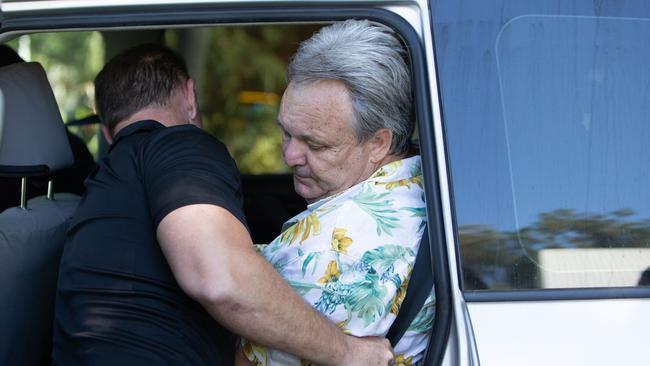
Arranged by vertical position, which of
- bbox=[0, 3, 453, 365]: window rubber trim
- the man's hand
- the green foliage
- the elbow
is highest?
bbox=[0, 3, 453, 365]: window rubber trim

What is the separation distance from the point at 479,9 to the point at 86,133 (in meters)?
2.66

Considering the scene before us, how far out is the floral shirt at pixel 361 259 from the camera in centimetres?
194

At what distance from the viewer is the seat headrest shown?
2340 mm

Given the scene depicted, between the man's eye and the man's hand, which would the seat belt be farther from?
the man's eye

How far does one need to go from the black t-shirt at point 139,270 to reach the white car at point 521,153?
0.31 metres

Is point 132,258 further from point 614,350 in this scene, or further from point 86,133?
point 86,133

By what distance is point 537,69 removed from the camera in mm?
1901

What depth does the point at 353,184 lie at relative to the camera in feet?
7.26

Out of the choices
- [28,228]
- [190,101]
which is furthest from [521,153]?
[28,228]

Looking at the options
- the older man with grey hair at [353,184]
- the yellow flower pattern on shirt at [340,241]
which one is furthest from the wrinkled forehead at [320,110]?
the yellow flower pattern on shirt at [340,241]

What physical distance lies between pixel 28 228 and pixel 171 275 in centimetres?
55

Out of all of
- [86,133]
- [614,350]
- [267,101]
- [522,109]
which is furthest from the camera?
[267,101]

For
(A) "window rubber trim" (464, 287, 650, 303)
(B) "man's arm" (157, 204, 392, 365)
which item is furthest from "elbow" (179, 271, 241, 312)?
(A) "window rubber trim" (464, 287, 650, 303)

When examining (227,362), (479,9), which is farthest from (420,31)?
(227,362)
